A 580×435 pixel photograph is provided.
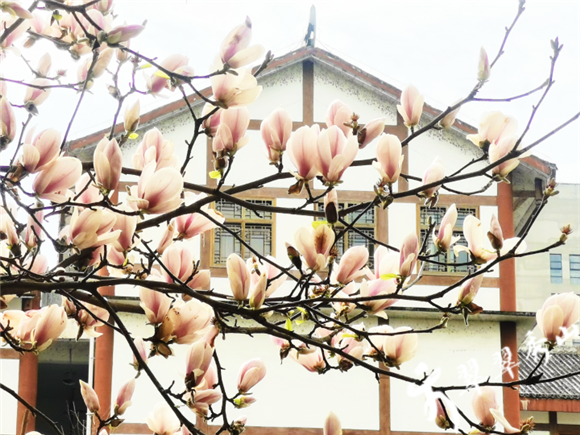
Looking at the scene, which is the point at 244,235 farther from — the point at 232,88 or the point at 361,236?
the point at 232,88

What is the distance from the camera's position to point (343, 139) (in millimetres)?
1180

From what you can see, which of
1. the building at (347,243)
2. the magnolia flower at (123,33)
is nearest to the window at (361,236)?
the building at (347,243)

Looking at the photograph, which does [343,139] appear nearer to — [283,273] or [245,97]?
[245,97]

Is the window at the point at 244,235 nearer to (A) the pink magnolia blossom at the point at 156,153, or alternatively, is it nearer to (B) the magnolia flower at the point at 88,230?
(A) the pink magnolia blossom at the point at 156,153

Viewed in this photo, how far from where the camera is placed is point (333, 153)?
117 centimetres

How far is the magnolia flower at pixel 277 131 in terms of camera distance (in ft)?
4.27

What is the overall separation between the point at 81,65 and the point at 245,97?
659 millimetres

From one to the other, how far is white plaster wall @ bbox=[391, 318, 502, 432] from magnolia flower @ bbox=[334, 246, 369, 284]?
5.55 m

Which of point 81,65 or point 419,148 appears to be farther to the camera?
point 419,148

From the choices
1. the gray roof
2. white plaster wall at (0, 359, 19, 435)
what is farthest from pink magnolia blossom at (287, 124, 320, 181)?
the gray roof

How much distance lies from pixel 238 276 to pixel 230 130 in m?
0.30

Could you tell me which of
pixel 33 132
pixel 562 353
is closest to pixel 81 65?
pixel 33 132

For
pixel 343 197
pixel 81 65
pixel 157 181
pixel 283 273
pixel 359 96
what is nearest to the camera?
pixel 157 181

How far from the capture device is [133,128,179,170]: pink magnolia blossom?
1396 mm
